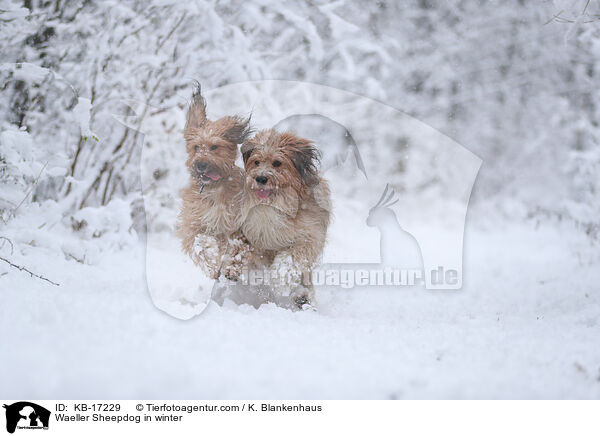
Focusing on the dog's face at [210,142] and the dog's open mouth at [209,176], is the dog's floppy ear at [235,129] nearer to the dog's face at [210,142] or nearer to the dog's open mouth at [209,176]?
the dog's face at [210,142]

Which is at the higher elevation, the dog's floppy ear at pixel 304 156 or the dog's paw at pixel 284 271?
the dog's floppy ear at pixel 304 156

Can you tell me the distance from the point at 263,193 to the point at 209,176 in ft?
1.31

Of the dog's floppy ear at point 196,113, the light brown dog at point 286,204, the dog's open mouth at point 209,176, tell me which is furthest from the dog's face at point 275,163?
the dog's floppy ear at point 196,113

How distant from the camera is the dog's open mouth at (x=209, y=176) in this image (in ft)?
9.98

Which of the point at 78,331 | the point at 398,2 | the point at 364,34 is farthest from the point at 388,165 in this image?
the point at 78,331

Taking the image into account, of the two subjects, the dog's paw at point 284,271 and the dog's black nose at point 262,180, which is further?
the dog's paw at point 284,271

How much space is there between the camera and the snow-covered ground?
1.63m

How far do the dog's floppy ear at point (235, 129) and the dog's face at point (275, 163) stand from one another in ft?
0.26

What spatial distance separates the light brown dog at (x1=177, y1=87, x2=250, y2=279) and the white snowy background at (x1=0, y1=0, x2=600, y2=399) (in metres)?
0.37

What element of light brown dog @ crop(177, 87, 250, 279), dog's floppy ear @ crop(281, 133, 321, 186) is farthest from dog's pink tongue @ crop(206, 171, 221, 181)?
dog's floppy ear @ crop(281, 133, 321, 186)

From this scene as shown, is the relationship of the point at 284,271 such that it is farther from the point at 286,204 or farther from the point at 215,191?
the point at 215,191

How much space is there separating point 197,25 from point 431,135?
132 inches

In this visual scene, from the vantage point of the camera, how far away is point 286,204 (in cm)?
313
